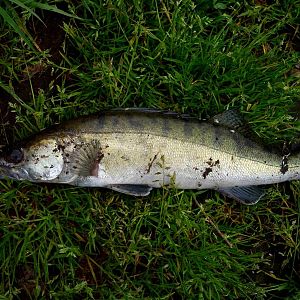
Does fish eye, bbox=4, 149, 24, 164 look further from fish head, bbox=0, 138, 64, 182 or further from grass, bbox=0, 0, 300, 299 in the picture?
grass, bbox=0, 0, 300, 299

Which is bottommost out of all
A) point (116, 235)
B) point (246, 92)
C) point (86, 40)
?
point (116, 235)

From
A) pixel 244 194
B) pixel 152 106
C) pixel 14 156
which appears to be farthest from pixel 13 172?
→ pixel 244 194

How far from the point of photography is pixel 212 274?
3992 millimetres

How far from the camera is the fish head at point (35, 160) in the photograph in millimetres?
3701

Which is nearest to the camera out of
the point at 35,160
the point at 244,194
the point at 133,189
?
the point at 35,160

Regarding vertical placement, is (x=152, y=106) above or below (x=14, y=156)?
above

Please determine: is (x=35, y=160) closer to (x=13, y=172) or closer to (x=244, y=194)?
(x=13, y=172)

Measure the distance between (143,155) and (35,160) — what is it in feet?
2.52

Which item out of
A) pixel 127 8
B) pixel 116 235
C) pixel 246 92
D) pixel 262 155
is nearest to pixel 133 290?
pixel 116 235

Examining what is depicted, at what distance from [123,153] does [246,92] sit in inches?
46.0

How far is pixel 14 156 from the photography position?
372 centimetres

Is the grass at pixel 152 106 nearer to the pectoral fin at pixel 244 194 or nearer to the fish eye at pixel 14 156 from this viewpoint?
the pectoral fin at pixel 244 194

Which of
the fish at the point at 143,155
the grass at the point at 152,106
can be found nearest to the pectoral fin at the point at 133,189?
the fish at the point at 143,155

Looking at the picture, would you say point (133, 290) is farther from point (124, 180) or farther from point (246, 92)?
point (246, 92)
